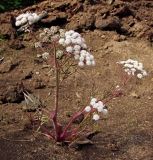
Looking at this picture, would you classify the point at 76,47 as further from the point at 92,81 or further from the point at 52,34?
the point at 92,81

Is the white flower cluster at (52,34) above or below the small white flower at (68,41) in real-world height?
below

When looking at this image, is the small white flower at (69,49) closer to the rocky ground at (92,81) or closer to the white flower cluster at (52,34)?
the white flower cluster at (52,34)

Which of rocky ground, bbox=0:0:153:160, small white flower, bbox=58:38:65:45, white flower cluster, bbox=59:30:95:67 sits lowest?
rocky ground, bbox=0:0:153:160

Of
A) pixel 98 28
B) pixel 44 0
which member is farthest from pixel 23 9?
pixel 98 28

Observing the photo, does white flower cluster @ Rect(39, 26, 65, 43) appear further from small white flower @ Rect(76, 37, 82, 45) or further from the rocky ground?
the rocky ground

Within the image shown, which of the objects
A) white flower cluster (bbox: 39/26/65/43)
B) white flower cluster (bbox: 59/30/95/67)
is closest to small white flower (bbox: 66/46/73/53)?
white flower cluster (bbox: 59/30/95/67)

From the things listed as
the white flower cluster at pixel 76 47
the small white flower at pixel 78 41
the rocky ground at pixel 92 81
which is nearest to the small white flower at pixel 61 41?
the white flower cluster at pixel 76 47

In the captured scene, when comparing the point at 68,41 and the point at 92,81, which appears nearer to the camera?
the point at 68,41

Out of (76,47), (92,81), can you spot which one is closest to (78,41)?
(76,47)
